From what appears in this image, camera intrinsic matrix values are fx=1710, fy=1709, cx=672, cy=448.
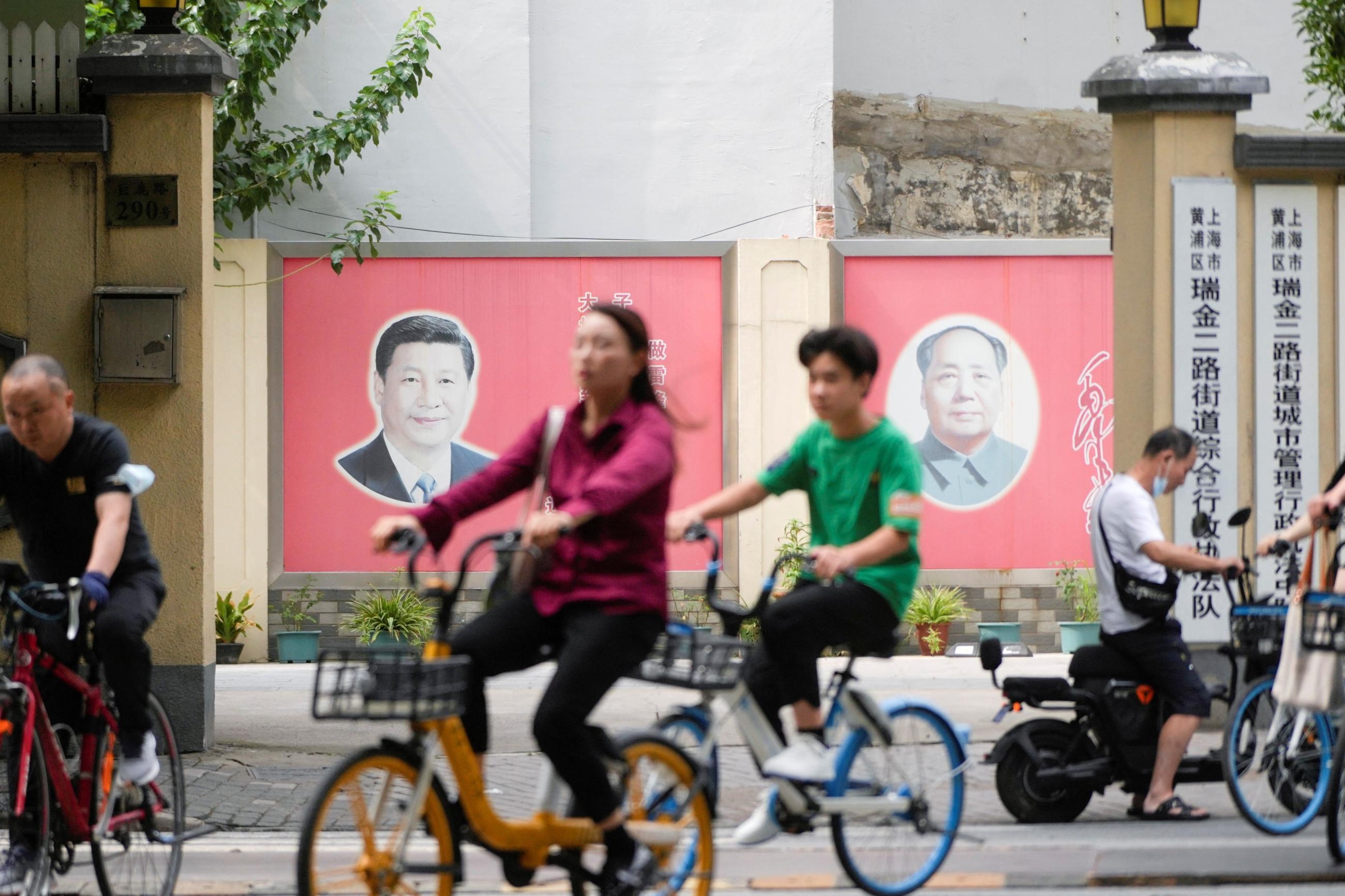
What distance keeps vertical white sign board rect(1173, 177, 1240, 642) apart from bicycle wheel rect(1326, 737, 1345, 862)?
2.99m

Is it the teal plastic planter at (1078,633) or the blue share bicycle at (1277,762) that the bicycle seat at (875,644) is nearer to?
the blue share bicycle at (1277,762)

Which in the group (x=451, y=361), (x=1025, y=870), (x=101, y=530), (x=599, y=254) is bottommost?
(x=1025, y=870)

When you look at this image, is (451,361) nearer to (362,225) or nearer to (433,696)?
(362,225)

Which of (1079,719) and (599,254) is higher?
(599,254)

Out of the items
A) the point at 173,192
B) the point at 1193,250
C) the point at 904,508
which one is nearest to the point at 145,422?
the point at 173,192

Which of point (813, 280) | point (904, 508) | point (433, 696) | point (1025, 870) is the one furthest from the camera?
point (813, 280)

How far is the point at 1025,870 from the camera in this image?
633 centimetres

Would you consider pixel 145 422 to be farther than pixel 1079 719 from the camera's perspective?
Yes

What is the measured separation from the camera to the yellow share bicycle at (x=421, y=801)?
4.28 meters

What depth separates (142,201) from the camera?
8602 mm

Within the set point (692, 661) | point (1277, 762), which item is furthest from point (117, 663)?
point (1277, 762)

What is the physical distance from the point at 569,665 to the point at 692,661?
0.46 metres

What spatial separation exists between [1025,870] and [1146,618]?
4.40ft

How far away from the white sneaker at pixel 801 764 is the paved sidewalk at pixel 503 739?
55.6 inches
